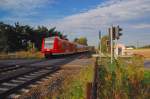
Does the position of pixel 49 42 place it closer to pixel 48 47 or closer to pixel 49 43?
pixel 49 43

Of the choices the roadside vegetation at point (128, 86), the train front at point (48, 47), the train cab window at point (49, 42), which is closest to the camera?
the roadside vegetation at point (128, 86)

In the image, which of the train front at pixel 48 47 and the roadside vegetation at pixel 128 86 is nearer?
the roadside vegetation at pixel 128 86

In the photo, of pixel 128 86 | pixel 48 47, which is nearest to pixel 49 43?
pixel 48 47

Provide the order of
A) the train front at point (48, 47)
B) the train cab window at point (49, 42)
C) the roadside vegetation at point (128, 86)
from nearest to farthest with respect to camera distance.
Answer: the roadside vegetation at point (128, 86)
the train front at point (48, 47)
the train cab window at point (49, 42)

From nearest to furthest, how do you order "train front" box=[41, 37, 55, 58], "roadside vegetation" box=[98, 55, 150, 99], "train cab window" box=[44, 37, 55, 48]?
"roadside vegetation" box=[98, 55, 150, 99]
"train front" box=[41, 37, 55, 58]
"train cab window" box=[44, 37, 55, 48]

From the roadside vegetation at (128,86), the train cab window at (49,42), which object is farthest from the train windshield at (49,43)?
the roadside vegetation at (128,86)

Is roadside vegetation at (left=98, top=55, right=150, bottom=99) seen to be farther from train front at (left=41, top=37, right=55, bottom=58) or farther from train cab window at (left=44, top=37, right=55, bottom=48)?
train cab window at (left=44, top=37, right=55, bottom=48)

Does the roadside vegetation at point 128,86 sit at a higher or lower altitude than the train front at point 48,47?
lower

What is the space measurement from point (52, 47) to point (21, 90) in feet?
97.7

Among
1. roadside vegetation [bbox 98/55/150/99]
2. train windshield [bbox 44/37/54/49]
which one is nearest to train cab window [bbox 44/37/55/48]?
train windshield [bbox 44/37/54/49]

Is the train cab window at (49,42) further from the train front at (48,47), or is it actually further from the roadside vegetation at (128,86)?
the roadside vegetation at (128,86)

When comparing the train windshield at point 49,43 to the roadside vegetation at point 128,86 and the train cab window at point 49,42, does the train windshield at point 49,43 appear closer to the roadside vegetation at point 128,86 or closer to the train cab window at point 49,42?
the train cab window at point 49,42

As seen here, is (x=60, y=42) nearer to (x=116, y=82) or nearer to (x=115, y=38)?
(x=115, y=38)

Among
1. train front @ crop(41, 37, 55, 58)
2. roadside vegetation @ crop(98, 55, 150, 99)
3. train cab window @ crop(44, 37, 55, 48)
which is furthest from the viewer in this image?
train cab window @ crop(44, 37, 55, 48)
